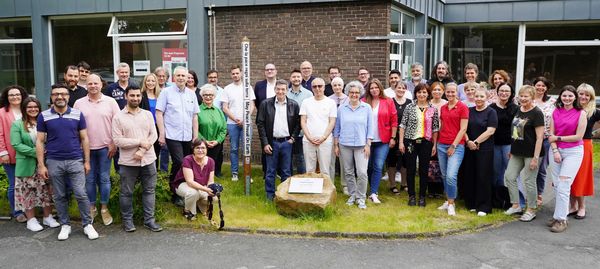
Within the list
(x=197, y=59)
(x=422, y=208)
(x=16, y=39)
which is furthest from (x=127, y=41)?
(x=422, y=208)

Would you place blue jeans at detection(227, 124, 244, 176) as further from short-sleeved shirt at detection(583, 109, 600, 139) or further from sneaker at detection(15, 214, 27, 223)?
short-sleeved shirt at detection(583, 109, 600, 139)

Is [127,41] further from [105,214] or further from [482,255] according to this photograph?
[482,255]

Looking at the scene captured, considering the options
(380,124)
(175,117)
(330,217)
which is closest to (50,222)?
(175,117)

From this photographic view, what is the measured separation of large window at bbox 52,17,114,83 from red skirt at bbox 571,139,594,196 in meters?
9.63

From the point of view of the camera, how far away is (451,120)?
6.87m

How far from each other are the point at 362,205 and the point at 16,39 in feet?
33.4

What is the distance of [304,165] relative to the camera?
7918mm

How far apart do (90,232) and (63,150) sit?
1.00 m

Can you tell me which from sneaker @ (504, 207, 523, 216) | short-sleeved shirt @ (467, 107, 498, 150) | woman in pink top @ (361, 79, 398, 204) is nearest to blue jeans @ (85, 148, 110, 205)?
woman in pink top @ (361, 79, 398, 204)

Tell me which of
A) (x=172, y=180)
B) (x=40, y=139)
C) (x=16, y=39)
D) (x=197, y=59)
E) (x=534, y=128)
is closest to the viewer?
(x=40, y=139)

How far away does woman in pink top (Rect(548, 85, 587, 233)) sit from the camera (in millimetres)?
6270

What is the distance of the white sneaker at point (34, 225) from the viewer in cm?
630

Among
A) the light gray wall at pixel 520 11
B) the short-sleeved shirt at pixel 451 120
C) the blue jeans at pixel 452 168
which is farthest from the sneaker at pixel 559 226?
the light gray wall at pixel 520 11

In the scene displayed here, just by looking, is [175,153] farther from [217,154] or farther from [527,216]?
[527,216]
